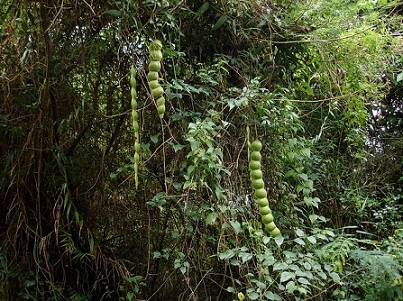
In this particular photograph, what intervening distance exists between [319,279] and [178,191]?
610 mm

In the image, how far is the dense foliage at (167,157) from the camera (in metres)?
1.68

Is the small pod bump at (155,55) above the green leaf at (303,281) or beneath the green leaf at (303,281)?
above

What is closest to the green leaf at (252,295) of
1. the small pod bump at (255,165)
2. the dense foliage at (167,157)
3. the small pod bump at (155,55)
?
the dense foliage at (167,157)

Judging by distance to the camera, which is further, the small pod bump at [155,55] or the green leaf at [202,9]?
the green leaf at [202,9]

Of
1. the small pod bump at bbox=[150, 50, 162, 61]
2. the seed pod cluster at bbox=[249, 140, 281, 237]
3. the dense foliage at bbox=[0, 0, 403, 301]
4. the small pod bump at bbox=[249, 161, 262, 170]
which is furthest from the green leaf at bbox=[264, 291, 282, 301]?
the small pod bump at bbox=[150, 50, 162, 61]

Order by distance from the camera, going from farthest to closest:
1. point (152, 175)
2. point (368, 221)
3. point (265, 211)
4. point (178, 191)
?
point (368, 221)
point (152, 175)
point (178, 191)
point (265, 211)

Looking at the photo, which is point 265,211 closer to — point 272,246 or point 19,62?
point 272,246

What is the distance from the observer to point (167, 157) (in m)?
1.84

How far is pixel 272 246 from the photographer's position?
1.75m

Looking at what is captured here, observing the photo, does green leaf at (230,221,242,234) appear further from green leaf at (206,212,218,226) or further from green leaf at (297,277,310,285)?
green leaf at (297,277,310,285)

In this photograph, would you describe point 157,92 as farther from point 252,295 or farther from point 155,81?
point 252,295

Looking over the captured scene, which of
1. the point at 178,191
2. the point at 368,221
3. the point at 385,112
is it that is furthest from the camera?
the point at 385,112

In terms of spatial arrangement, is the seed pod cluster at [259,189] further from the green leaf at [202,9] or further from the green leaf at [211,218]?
the green leaf at [202,9]

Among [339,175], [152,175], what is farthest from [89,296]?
[339,175]
